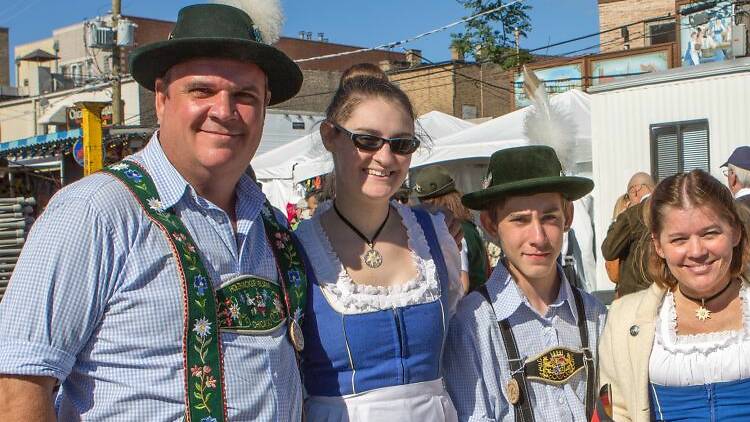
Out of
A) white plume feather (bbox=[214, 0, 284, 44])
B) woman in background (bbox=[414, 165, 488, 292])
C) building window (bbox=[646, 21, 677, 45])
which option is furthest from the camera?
building window (bbox=[646, 21, 677, 45])

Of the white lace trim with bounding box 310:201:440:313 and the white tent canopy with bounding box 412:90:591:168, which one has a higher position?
the white tent canopy with bounding box 412:90:591:168

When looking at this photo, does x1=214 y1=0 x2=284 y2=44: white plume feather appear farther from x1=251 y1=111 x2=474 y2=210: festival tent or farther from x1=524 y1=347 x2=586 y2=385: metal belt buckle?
x1=251 y1=111 x2=474 y2=210: festival tent

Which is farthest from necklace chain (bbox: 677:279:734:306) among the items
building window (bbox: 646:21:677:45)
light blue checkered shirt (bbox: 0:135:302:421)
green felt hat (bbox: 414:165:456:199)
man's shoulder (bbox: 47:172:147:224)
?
building window (bbox: 646:21:677:45)

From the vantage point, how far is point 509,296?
272cm

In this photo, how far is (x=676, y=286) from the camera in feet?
8.94

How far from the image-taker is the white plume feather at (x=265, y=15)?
7.62 ft

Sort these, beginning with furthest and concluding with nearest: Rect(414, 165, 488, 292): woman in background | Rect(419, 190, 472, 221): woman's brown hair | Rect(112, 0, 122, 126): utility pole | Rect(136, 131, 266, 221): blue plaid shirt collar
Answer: Rect(112, 0, 122, 126): utility pole → Rect(419, 190, 472, 221): woman's brown hair → Rect(414, 165, 488, 292): woman in background → Rect(136, 131, 266, 221): blue plaid shirt collar

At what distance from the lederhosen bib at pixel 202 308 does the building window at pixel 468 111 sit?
26.7 meters

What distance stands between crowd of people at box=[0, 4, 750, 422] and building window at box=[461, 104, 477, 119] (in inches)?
1018

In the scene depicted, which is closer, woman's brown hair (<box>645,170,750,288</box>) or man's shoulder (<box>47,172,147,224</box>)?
man's shoulder (<box>47,172,147,224</box>)

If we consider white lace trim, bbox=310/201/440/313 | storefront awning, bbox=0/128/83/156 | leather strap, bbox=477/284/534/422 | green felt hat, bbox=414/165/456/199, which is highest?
storefront awning, bbox=0/128/83/156

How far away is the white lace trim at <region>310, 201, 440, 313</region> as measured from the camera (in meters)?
2.54

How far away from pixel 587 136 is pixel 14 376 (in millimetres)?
9736

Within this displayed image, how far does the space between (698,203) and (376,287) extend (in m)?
1.04
